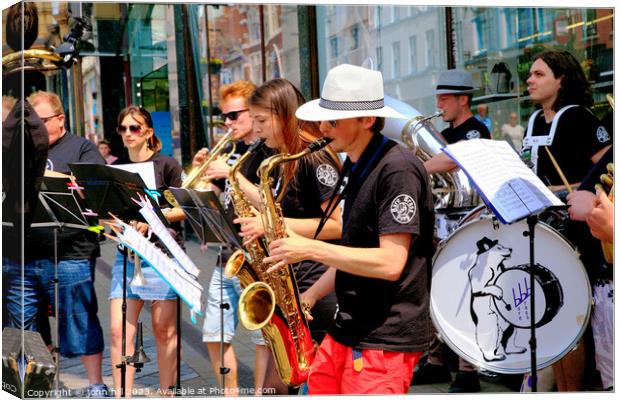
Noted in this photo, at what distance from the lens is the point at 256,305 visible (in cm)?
414

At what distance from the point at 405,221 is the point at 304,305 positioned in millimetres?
893

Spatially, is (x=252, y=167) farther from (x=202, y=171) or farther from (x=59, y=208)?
(x=59, y=208)

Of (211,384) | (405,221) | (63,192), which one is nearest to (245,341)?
(211,384)

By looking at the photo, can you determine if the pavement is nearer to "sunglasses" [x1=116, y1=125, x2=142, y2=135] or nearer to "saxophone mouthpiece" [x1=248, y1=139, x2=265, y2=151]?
"sunglasses" [x1=116, y1=125, x2=142, y2=135]

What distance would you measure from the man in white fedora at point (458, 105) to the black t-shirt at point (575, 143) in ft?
2.32

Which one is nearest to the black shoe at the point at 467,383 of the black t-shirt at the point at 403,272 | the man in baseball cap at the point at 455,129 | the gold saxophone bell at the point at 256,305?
the man in baseball cap at the point at 455,129

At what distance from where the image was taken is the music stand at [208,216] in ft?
14.0

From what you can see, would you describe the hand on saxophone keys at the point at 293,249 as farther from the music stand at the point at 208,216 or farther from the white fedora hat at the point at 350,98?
the music stand at the point at 208,216

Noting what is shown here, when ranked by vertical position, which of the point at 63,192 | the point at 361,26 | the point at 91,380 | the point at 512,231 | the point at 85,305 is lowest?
the point at 91,380

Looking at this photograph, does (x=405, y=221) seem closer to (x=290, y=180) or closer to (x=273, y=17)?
(x=290, y=180)

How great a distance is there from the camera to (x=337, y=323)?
3613mm

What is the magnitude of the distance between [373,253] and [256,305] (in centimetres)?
93

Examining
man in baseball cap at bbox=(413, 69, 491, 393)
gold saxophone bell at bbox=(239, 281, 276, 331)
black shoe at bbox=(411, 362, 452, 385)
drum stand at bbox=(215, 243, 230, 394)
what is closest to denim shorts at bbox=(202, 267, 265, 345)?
drum stand at bbox=(215, 243, 230, 394)

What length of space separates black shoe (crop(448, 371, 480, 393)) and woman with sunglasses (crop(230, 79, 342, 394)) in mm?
1291
